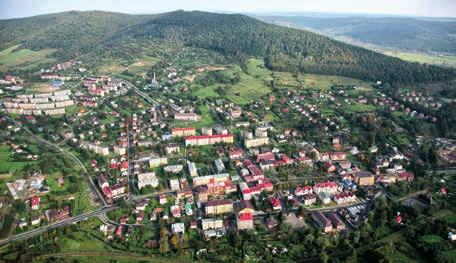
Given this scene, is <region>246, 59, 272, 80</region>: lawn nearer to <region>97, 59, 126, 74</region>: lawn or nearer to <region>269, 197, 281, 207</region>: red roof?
<region>97, 59, 126, 74</region>: lawn

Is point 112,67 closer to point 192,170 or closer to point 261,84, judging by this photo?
point 261,84

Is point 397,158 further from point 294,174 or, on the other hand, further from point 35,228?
point 35,228

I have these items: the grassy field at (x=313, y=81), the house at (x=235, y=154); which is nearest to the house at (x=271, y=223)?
the house at (x=235, y=154)

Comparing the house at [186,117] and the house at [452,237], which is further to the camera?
the house at [186,117]

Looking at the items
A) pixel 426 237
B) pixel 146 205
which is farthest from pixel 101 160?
pixel 426 237

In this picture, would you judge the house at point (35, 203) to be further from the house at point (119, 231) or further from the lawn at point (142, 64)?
the lawn at point (142, 64)

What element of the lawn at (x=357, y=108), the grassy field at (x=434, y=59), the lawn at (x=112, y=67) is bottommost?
the lawn at (x=357, y=108)

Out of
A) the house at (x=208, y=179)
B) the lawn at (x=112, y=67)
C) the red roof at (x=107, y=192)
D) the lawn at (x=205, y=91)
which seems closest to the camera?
the red roof at (x=107, y=192)

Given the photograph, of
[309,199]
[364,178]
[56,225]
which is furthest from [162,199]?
[364,178]

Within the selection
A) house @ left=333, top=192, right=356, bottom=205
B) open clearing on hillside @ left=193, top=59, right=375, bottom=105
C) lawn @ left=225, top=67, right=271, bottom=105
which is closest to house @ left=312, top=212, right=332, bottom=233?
house @ left=333, top=192, right=356, bottom=205
